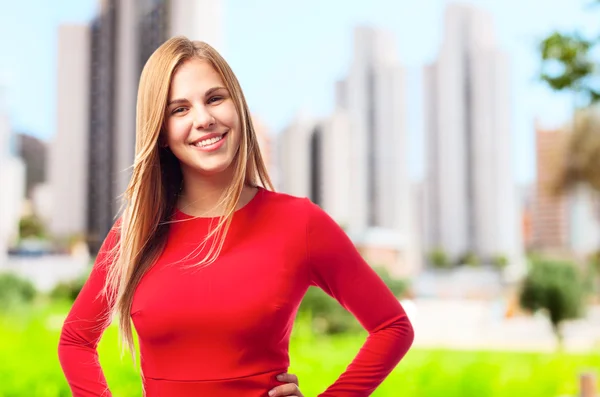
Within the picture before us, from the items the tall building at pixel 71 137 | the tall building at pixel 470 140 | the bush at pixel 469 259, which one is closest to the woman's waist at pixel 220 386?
the tall building at pixel 71 137

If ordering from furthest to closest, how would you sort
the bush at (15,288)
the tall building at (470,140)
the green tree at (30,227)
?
the tall building at (470,140) < the green tree at (30,227) < the bush at (15,288)

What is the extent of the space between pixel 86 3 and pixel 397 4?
55.9 ft

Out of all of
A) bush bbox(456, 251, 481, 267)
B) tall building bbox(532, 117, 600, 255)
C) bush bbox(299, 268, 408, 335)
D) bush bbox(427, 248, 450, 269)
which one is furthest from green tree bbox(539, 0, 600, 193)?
bush bbox(456, 251, 481, 267)

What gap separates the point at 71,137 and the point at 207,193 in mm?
→ 15252

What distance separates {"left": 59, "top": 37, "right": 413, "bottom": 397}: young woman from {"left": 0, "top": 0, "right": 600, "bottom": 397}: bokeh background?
0.11 m

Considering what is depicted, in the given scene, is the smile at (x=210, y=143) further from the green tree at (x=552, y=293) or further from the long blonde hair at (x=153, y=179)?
the green tree at (x=552, y=293)

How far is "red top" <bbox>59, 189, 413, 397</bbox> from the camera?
2.30 ft

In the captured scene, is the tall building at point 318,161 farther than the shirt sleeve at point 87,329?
Yes

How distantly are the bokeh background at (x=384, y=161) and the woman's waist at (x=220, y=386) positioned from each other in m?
0.27

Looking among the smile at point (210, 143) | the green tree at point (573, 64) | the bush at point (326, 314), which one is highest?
the green tree at point (573, 64)

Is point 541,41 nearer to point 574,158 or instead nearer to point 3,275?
point 3,275

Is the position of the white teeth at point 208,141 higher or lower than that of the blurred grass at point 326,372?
higher

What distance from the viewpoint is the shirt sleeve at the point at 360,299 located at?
0.75 m

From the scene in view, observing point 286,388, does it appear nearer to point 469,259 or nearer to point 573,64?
point 573,64
